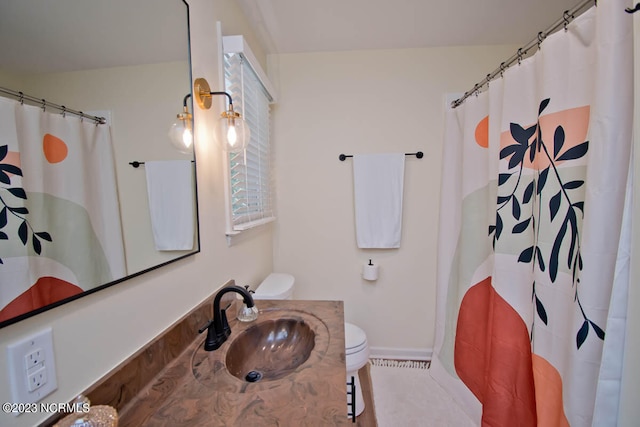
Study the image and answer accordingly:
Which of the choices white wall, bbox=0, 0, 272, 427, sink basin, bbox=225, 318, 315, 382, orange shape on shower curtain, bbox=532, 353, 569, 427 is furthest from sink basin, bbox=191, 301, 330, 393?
orange shape on shower curtain, bbox=532, 353, 569, 427

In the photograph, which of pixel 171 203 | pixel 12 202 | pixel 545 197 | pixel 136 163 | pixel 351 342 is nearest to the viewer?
pixel 12 202

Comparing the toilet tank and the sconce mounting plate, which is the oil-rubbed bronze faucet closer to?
the toilet tank

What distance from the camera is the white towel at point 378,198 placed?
186 cm

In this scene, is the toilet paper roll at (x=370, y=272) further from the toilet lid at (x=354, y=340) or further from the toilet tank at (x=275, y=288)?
the toilet tank at (x=275, y=288)

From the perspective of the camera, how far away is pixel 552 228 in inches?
36.6

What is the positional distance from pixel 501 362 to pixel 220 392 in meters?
1.35

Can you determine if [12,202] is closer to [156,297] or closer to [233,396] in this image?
[156,297]

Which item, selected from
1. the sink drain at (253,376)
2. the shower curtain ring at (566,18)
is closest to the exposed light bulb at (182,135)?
the sink drain at (253,376)

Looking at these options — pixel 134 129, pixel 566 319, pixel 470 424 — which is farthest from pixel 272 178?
pixel 470 424

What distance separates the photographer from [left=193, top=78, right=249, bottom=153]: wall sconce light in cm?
98

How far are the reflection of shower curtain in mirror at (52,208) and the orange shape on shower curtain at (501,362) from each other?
5.33 ft

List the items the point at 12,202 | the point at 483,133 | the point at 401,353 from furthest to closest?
the point at 401,353 < the point at 483,133 < the point at 12,202

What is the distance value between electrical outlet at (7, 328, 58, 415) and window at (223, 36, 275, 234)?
73 centimetres

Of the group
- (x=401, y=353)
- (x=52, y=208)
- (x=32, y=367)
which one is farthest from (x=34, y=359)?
(x=401, y=353)
